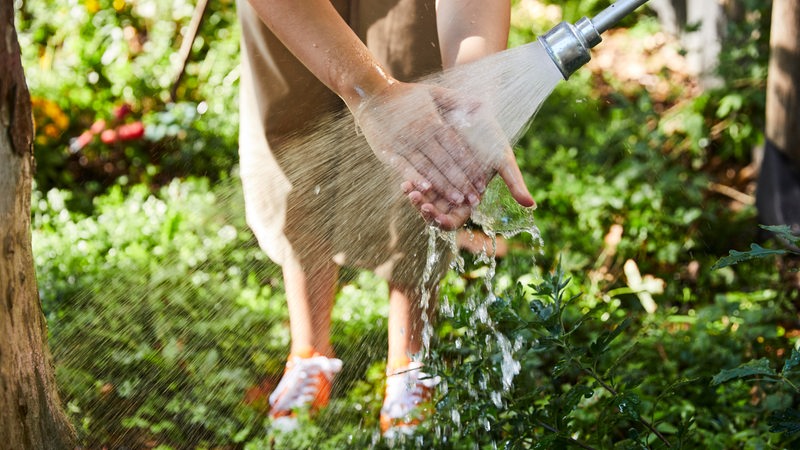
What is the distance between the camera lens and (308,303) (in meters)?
2.51

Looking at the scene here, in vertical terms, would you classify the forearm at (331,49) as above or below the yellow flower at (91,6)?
below

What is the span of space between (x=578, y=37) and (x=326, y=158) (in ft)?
2.77

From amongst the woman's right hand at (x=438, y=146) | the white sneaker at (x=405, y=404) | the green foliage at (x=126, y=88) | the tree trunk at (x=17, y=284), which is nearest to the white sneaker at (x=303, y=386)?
the white sneaker at (x=405, y=404)

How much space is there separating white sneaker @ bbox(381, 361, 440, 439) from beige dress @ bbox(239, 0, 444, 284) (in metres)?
0.30

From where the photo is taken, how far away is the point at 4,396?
1609mm

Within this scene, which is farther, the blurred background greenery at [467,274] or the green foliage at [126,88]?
the green foliage at [126,88]

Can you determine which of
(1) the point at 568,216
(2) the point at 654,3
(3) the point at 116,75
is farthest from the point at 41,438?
(2) the point at 654,3

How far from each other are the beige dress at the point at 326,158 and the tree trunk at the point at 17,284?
2.42ft

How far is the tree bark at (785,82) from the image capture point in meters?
2.98

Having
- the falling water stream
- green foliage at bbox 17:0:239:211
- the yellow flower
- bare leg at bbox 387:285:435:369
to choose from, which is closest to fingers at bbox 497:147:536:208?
the falling water stream

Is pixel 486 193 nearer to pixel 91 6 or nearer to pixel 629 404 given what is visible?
pixel 629 404

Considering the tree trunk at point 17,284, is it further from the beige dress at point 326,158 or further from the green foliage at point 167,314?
the beige dress at point 326,158

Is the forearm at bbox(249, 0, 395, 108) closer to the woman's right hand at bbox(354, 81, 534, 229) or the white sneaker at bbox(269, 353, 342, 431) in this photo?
the woman's right hand at bbox(354, 81, 534, 229)

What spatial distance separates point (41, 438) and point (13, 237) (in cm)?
42
